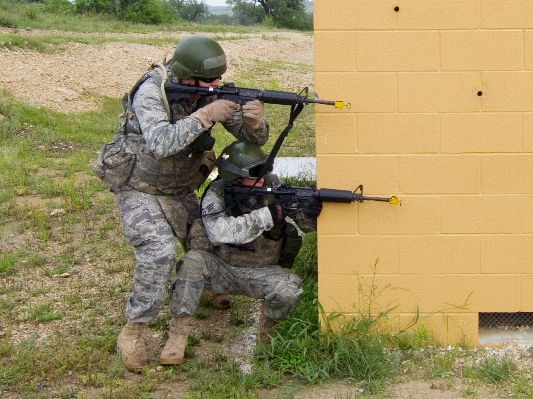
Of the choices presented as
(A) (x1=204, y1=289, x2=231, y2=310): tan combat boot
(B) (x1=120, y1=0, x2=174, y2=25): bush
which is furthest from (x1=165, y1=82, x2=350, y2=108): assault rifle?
(B) (x1=120, y1=0, x2=174, y2=25): bush

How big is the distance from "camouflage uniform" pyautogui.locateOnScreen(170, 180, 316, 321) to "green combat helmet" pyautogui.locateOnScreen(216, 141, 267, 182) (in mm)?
114

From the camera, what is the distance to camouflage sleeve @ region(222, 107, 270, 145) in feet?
14.6

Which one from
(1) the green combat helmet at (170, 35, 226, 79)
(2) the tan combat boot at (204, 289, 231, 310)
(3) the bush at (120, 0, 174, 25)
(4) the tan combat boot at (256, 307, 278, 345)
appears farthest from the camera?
(3) the bush at (120, 0, 174, 25)

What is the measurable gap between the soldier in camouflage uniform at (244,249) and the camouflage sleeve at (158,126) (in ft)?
0.99

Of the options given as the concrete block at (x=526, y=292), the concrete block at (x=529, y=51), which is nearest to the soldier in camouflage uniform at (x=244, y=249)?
the concrete block at (x=526, y=292)

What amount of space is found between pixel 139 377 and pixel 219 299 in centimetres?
109

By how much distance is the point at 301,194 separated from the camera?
4.08 meters

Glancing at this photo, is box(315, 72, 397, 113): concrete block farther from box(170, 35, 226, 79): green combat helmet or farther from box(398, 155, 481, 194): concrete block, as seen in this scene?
box(170, 35, 226, 79): green combat helmet

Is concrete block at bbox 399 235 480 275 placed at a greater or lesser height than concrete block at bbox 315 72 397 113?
lesser

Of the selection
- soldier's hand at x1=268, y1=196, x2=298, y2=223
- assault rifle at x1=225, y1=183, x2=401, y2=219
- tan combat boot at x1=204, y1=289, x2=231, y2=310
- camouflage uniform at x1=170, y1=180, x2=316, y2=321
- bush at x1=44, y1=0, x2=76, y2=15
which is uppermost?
bush at x1=44, y1=0, x2=76, y2=15

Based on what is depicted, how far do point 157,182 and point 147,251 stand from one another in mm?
418

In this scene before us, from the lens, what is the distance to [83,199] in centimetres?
744

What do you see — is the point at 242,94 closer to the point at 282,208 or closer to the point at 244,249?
the point at 282,208

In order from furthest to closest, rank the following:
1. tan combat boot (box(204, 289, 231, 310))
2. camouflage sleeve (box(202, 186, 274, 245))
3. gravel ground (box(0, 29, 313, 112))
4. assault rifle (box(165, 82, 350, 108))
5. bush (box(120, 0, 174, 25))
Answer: bush (box(120, 0, 174, 25)) < gravel ground (box(0, 29, 313, 112)) < tan combat boot (box(204, 289, 231, 310)) < camouflage sleeve (box(202, 186, 274, 245)) < assault rifle (box(165, 82, 350, 108))
